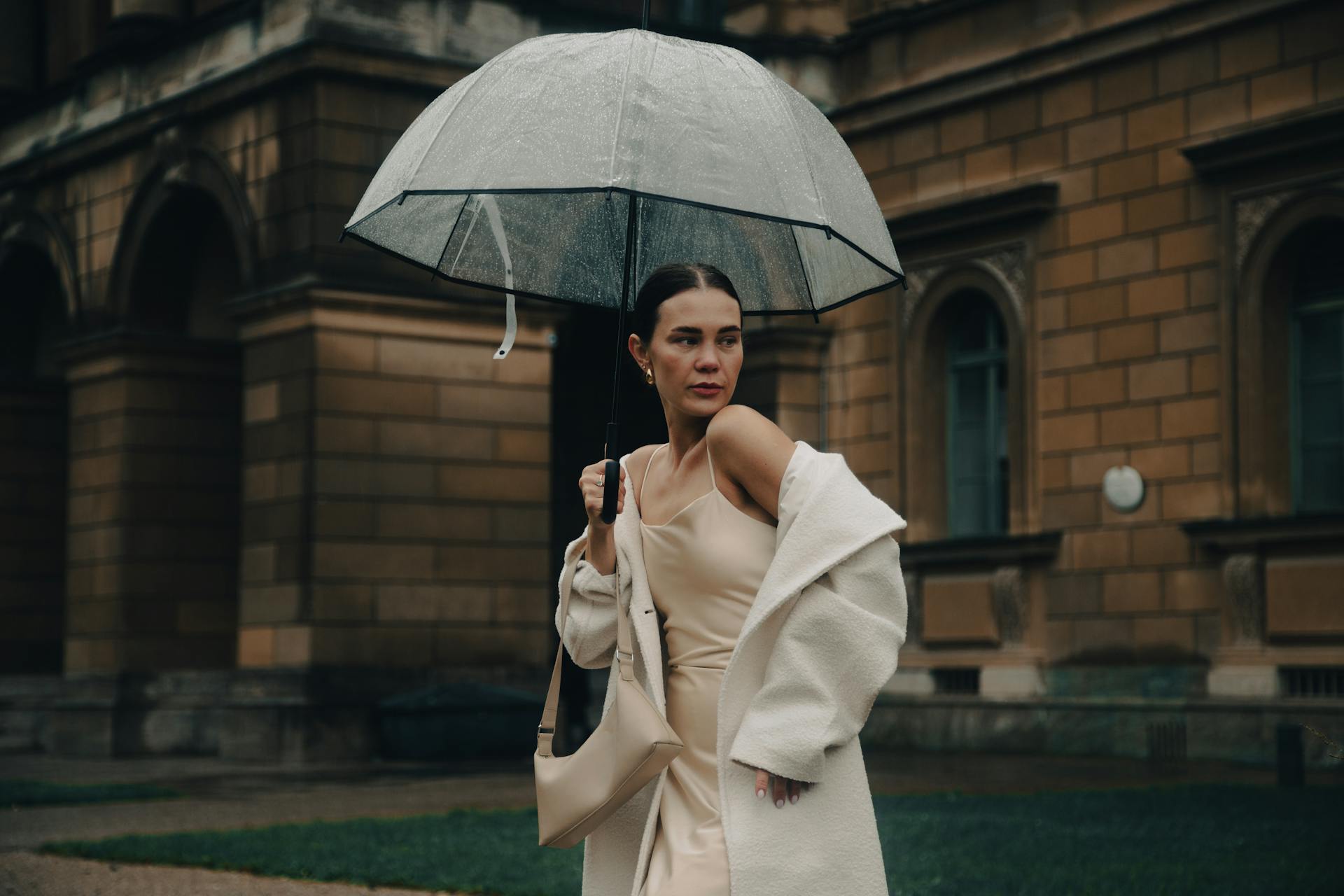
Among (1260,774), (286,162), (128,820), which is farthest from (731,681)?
(286,162)

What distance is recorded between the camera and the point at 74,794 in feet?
48.3

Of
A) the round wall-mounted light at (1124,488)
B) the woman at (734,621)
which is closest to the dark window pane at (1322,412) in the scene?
the round wall-mounted light at (1124,488)

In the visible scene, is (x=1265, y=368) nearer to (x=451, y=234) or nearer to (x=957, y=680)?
(x=957, y=680)

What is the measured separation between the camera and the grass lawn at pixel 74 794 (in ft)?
47.0

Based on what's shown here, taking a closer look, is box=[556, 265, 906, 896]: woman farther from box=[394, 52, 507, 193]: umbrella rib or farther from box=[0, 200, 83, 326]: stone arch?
box=[0, 200, 83, 326]: stone arch

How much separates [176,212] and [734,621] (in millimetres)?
18190

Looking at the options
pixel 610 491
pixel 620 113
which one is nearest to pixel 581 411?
pixel 620 113

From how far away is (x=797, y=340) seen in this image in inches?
823

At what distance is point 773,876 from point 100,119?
1972 centimetres

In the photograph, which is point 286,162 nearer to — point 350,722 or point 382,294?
point 382,294

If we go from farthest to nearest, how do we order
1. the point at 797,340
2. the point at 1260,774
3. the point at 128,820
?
the point at 797,340 < the point at 1260,774 < the point at 128,820

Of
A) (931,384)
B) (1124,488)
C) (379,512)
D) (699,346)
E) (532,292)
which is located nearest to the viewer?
(699,346)

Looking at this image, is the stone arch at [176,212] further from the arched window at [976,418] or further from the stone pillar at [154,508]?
the arched window at [976,418]

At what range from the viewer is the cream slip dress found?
3.95 meters
